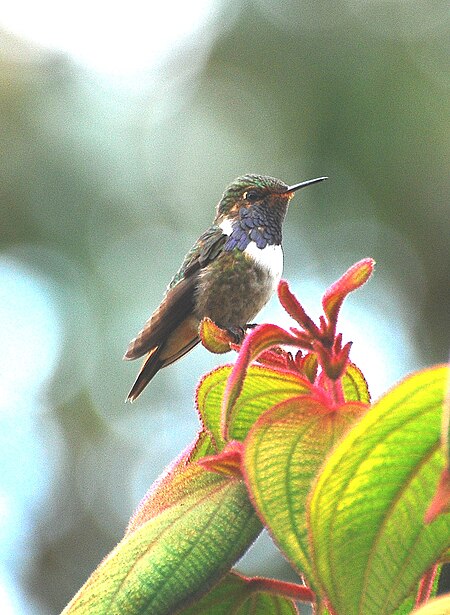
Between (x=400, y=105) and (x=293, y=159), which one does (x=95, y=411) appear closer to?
(x=293, y=159)

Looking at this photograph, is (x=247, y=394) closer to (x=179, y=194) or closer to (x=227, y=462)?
(x=227, y=462)

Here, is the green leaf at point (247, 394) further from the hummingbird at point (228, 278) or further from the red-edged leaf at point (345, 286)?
the hummingbird at point (228, 278)

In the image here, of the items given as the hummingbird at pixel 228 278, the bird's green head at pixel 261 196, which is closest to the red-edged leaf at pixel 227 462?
the hummingbird at pixel 228 278

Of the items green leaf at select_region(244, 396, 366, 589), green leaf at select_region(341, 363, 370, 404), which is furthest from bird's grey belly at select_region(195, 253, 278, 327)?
green leaf at select_region(244, 396, 366, 589)

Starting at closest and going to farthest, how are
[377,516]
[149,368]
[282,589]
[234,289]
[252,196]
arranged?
[377,516] → [282,589] → [149,368] → [234,289] → [252,196]

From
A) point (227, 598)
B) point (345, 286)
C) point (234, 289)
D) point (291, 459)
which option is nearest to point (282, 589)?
point (227, 598)

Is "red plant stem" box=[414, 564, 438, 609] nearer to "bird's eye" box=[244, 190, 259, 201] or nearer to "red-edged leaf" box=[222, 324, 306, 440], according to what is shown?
"red-edged leaf" box=[222, 324, 306, 440]
